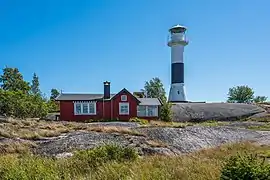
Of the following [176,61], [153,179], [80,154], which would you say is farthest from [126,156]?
[176,61]

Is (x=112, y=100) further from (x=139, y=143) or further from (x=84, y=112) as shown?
(x=139, y=143)

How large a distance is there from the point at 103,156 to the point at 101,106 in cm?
2780

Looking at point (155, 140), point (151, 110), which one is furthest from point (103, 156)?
point (151, 110)

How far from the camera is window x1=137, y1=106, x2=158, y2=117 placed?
37906 millimetres

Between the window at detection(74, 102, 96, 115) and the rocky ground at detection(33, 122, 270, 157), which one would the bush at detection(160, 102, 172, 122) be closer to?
the window at detection(74, 102, 96, 115)

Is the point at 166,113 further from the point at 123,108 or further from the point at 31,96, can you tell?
the point at 31,96

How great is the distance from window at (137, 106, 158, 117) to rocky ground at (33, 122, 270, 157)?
679 inches

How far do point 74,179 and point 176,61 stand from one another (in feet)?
143

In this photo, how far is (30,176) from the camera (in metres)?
6.73

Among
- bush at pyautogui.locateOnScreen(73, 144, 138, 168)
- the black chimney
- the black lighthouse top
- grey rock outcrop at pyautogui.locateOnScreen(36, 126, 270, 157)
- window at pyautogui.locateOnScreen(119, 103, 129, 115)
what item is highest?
the black lighthouse top

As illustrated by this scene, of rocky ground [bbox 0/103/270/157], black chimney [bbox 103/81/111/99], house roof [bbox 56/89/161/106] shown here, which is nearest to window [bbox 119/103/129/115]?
house roof [bbox 56/89/161/106]

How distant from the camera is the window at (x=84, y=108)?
36000 mm

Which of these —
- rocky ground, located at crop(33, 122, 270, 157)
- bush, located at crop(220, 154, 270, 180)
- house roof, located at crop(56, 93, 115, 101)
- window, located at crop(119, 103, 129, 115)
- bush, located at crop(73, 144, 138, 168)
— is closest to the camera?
bush, located at crop(220, 154, 270, 180)

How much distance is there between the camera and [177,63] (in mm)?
48875
